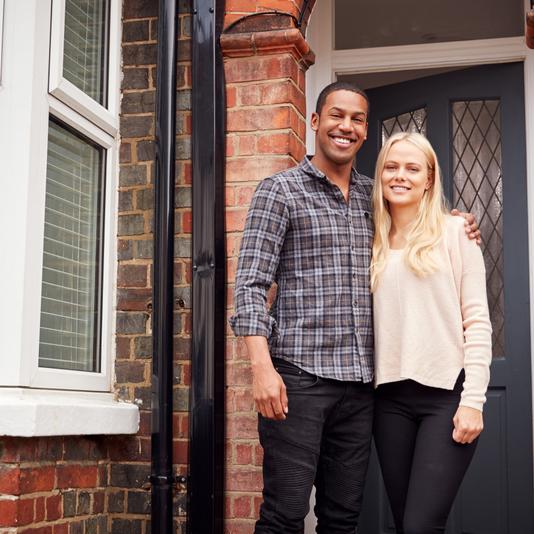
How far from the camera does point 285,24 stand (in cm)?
388

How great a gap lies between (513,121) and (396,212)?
1768 millimetres

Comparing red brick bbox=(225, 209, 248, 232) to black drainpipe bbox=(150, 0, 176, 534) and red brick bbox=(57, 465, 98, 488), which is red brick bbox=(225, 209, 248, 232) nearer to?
black drainpipe bbox=(150, 0, 176, 534)

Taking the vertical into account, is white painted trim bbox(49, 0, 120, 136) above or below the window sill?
above

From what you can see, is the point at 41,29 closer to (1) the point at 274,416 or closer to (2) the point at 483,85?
(1) the point at 274,416

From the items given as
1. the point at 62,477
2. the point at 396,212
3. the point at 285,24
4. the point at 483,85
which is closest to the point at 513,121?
the point at 483,85

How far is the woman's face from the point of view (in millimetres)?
3084

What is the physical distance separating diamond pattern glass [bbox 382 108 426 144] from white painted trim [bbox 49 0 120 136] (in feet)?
5.43

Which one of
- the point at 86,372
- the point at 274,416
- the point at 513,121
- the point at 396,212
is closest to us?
the point at 274,416

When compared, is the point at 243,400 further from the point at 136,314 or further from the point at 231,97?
the point at 231,97

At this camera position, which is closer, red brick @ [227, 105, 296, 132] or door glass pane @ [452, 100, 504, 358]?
red brick @ [227, 105, 296, 132]

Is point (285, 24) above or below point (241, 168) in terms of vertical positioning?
above

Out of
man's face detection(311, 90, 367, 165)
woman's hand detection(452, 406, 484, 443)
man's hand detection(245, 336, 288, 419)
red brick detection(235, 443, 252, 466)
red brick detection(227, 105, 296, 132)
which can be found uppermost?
red brick detection(227, 105, 296, 132)

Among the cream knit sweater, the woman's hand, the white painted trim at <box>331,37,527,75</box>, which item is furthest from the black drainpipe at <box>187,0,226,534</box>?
the woman's hand

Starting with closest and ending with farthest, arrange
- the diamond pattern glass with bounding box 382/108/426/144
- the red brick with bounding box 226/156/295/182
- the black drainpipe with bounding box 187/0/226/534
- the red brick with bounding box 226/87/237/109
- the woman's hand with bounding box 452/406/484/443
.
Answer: the woman's hand with bounding box 452/406/484/443 → the black drainpipe with bounding box 187/0/226/534 → the red brick with bounding box 226/156/295/182 → the red brick with bounding box 226/87/237/109 → the diamond pattern glass with bounding box 382/108/426/144
